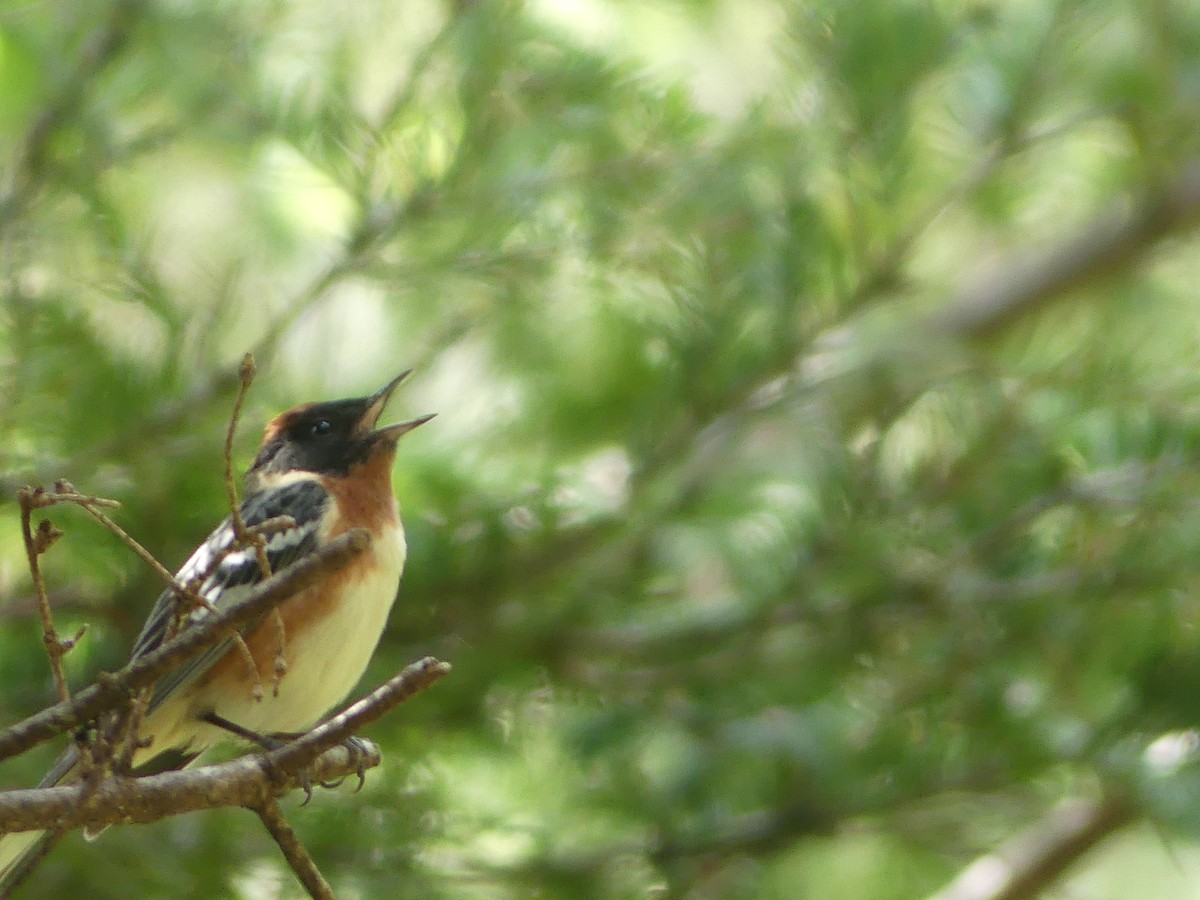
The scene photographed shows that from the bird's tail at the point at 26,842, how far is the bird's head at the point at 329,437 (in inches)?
29.0

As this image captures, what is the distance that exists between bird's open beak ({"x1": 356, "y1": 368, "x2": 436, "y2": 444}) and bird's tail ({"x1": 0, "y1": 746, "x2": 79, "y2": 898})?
81 centimetres

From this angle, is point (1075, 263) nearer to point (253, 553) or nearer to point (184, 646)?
point (253, 553)

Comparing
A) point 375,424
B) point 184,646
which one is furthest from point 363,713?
point 375,424

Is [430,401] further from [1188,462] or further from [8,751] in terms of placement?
[8,751]

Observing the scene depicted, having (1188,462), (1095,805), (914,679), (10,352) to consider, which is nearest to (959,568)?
(914,679)

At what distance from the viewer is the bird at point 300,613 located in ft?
7.71

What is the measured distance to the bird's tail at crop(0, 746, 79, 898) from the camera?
2105 millimetres

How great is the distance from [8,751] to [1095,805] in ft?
8.41

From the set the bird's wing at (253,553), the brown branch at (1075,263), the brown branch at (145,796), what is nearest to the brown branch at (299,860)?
the brown branch at (145,796)

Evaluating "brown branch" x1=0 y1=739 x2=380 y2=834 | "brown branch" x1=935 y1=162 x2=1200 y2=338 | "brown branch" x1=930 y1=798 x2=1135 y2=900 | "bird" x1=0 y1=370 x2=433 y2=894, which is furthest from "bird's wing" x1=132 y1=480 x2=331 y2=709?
"brown branch" x1=935 y1=162 x2=1200 y2=338

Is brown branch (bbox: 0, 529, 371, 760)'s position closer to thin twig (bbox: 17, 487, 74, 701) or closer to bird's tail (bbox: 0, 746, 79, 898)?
thin twig (bbox: 17, 487, 74, 701)

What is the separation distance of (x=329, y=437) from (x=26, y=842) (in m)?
1.00

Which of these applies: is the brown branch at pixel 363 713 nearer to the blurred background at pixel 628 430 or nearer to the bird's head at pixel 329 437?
the blurred background at pixel 628 430

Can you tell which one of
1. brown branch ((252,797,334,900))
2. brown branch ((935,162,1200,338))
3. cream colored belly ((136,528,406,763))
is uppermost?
brown branch ((935,162,1200,338))
